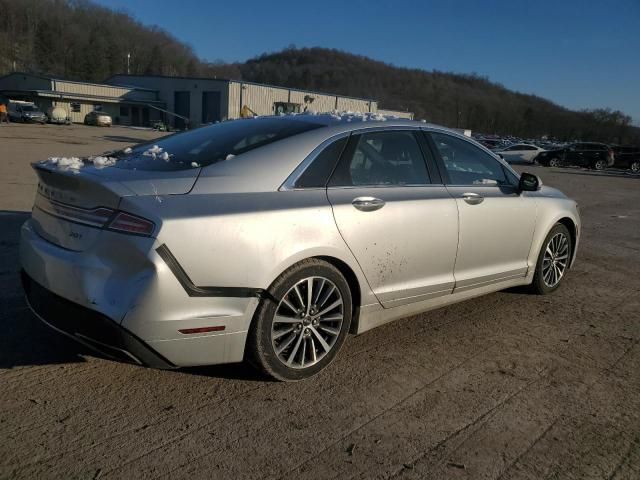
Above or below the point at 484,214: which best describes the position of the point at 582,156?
below

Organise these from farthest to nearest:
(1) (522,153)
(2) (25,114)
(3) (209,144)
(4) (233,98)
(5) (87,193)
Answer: (4) (233,98) → (2) (25,114) → (1) (522,153) → (3) (209,144) → (5) (87,193)

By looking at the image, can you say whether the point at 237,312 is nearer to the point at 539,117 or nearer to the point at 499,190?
the point at 499,190

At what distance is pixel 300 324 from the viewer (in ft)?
10.6

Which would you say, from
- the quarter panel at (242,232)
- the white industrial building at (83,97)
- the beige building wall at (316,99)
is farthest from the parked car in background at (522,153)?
the white industrial building at (83,97)

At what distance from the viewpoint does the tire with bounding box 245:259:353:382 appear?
3.04 m

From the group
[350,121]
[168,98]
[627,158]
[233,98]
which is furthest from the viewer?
[168,98]

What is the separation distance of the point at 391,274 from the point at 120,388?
1782mm

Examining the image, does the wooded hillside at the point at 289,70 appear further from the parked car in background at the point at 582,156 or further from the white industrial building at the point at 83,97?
the parked car in background at the point at 582,156

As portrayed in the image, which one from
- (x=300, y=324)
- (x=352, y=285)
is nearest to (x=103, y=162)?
(x=300, y=324)

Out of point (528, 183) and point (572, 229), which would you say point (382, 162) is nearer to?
point (528, 183)

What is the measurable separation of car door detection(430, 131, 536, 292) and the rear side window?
100 cm

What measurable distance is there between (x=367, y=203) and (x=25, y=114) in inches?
2328

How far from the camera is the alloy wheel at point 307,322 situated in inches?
124

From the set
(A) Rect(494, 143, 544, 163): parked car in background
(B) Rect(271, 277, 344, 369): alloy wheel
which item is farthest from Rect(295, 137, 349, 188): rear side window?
(A) Rect(494, 143, 544, 163): parked car in background
